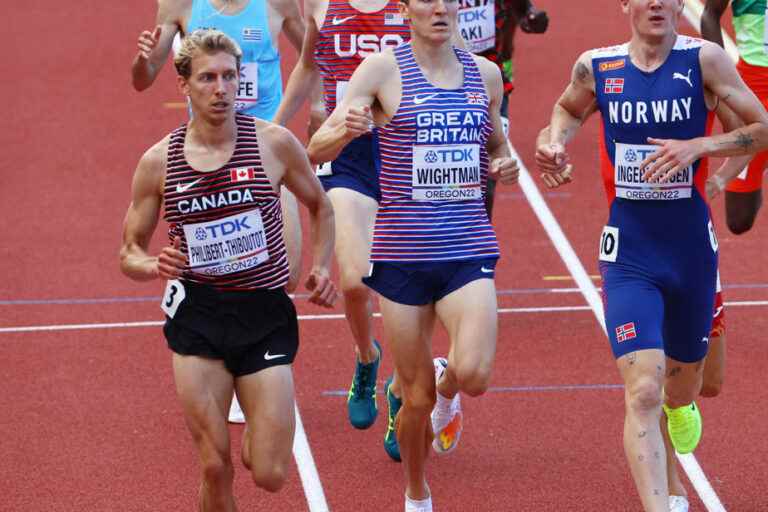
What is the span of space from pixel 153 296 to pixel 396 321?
168 inches

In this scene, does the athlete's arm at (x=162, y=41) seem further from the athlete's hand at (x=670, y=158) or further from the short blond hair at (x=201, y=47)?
the athlete's hand at (x=670, y=158)

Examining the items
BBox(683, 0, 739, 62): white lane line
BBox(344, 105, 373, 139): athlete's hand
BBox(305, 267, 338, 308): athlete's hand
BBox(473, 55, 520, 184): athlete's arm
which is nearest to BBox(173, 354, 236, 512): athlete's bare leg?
BBox(305, 267, 338, 308): athlete's hand

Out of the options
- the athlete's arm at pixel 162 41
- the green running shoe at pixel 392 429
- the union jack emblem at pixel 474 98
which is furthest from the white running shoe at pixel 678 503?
the athlete's arm at pixel 162 41

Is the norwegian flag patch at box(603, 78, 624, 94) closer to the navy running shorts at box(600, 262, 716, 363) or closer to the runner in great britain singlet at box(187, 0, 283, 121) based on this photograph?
the navy running shorts at box(600, 262, 716, 363)

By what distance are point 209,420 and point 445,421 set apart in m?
1.73

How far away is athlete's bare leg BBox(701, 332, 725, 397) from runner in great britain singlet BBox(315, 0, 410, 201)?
1792 millimetres

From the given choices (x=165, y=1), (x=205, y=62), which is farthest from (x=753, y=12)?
(x=205, y=62)

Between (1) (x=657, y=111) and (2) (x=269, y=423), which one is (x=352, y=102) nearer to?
(1) (x=657, y=111)

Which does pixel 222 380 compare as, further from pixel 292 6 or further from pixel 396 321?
pixel 292 6

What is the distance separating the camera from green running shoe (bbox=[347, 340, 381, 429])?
26.7 feet

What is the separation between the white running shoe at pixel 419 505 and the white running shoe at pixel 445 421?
612 mm

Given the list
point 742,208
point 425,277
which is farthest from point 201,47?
point 742,208

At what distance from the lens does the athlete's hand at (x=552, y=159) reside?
6609mm

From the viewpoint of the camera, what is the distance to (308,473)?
7.84 meters
